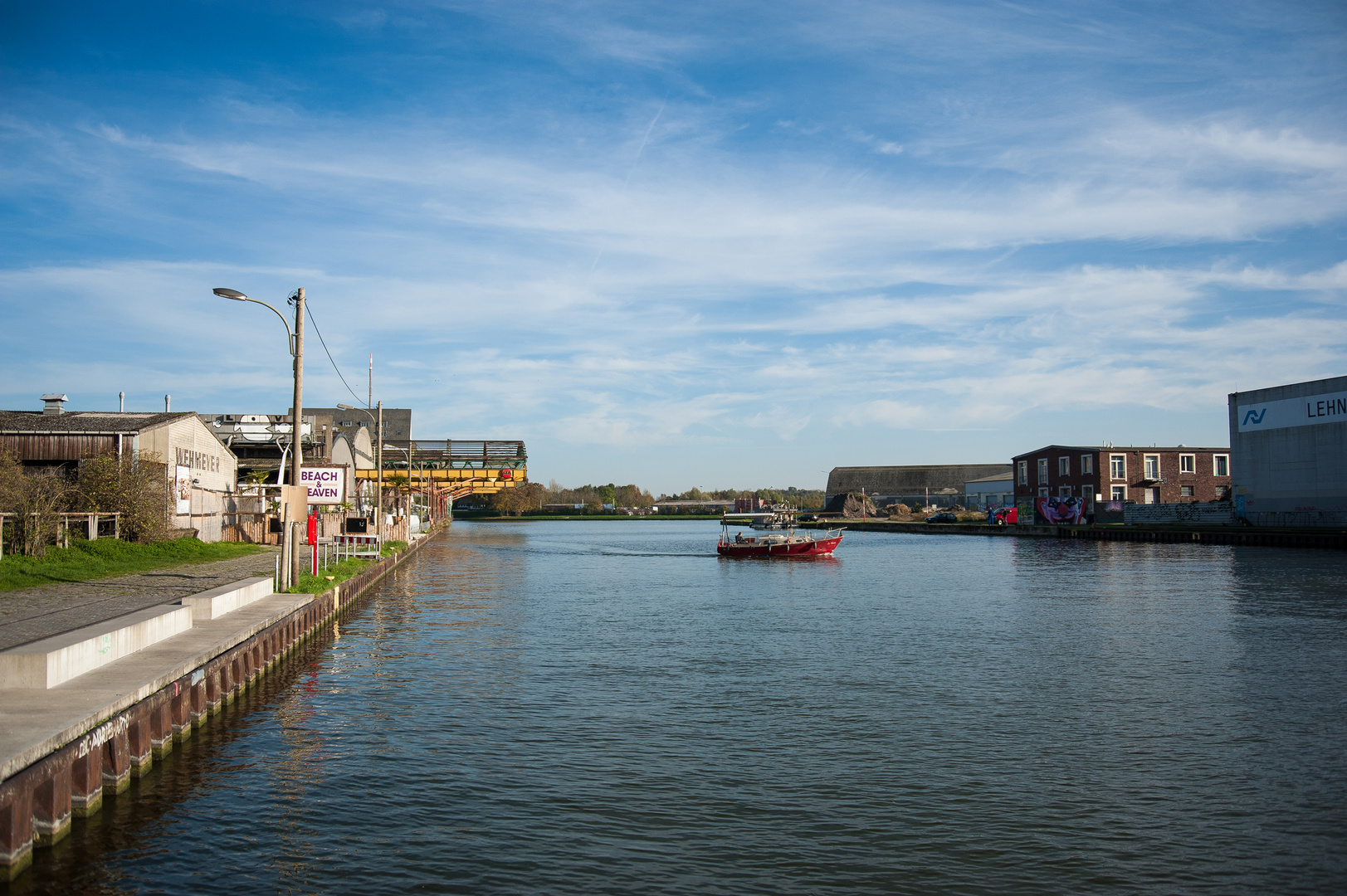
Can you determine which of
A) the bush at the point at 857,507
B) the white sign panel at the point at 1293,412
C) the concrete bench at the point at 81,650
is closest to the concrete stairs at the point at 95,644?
the concrete bench at the point at 81,650

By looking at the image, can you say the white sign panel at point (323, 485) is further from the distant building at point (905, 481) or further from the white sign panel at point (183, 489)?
the distant building at point (905, 481)

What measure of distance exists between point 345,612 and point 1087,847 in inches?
1006

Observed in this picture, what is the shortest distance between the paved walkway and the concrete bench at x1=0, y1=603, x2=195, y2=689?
1.68 m

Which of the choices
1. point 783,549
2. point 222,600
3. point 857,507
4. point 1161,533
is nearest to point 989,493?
point 857,507

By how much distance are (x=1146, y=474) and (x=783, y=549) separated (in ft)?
156

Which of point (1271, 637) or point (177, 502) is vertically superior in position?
point (177, 502)

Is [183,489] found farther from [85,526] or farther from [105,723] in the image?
[105,723]

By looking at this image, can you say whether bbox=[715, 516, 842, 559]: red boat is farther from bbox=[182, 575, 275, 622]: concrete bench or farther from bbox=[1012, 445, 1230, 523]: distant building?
bbox=[182, 575, 275, 622]: concrete bench

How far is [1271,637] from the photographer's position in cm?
2631

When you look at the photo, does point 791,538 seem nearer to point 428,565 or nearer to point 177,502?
point 428,565

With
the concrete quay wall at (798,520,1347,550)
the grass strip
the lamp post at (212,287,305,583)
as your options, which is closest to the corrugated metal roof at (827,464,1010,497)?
the concrete quay wall at (798,520,1347,550)

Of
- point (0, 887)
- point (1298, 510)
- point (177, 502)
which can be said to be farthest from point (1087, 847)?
point (1298, 510)

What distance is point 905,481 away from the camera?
17962 centimetres

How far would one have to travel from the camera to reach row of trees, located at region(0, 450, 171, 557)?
3319 centimetres
